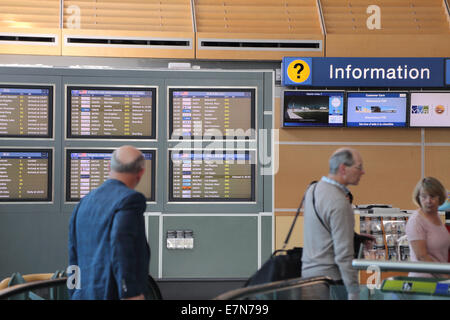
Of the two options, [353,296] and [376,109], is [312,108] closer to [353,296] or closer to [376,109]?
[376,109]

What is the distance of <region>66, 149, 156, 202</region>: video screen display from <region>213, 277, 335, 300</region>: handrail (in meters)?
3.58

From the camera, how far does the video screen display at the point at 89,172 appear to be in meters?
5.77

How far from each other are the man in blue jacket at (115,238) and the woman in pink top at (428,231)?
1.67 m

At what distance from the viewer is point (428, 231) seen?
3.49 m

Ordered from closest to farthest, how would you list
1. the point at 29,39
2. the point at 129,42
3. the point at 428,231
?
the point at 428,231 < the point at 29,39 < the point at 129,42

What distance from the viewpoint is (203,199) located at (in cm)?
588

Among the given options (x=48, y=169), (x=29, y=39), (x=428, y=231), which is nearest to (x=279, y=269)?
(x=428, y=231)

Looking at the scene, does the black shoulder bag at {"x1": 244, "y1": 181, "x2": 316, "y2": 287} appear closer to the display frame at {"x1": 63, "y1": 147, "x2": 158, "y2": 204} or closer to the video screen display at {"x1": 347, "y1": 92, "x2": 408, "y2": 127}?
the display frame at {"x1": 63, "y1": 147, "x2": 158, "y2": 204}

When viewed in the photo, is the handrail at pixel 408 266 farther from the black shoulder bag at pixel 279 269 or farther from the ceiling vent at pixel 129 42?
the ceiling vent at pixel 129 42

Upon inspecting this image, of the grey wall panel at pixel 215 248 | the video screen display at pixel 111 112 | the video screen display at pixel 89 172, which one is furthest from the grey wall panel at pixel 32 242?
the grey wall panel at pixel 215 248

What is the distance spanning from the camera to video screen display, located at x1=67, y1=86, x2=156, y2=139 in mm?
5777

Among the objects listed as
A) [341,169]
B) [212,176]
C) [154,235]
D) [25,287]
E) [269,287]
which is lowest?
[154,235]

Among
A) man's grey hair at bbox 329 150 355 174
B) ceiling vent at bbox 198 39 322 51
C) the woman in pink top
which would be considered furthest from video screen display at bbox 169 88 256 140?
man's grey hair at bbox 329 150 355 174

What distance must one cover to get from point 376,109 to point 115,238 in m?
4.68
